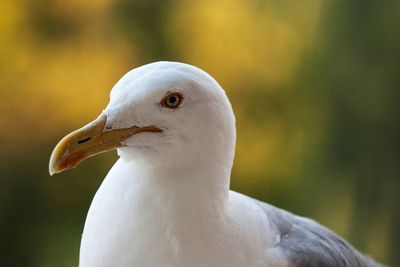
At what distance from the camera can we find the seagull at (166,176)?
23.8 inches

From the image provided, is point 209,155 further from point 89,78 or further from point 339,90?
point 339,90

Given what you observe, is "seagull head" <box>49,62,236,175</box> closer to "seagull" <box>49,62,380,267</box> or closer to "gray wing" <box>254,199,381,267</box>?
"seagull" <box>49,62,380,267</box>

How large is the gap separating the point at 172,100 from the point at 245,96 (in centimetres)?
78

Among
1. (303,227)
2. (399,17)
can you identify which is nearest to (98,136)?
(303,227)

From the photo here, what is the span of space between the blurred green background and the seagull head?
659 mm

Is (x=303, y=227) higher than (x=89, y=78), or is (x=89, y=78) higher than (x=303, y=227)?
(x=89, y=78)

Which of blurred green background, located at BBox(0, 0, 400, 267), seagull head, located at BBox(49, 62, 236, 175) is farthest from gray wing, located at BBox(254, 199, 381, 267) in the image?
blurred green background, located at BBox(0, 0, 400, 267)

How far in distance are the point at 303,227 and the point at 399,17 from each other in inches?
31.9

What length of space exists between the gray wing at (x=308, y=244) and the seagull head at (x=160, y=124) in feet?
0.69

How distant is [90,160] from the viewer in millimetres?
1309

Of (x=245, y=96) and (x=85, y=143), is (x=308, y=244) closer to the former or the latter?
(x=85, y=143)

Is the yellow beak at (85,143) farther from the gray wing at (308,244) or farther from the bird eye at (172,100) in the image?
the gray wing at (308,244)

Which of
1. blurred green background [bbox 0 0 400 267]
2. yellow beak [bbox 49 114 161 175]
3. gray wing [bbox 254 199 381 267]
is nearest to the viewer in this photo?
yellow beak [bbox 49 114 161 175]

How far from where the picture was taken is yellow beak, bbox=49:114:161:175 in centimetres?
60
